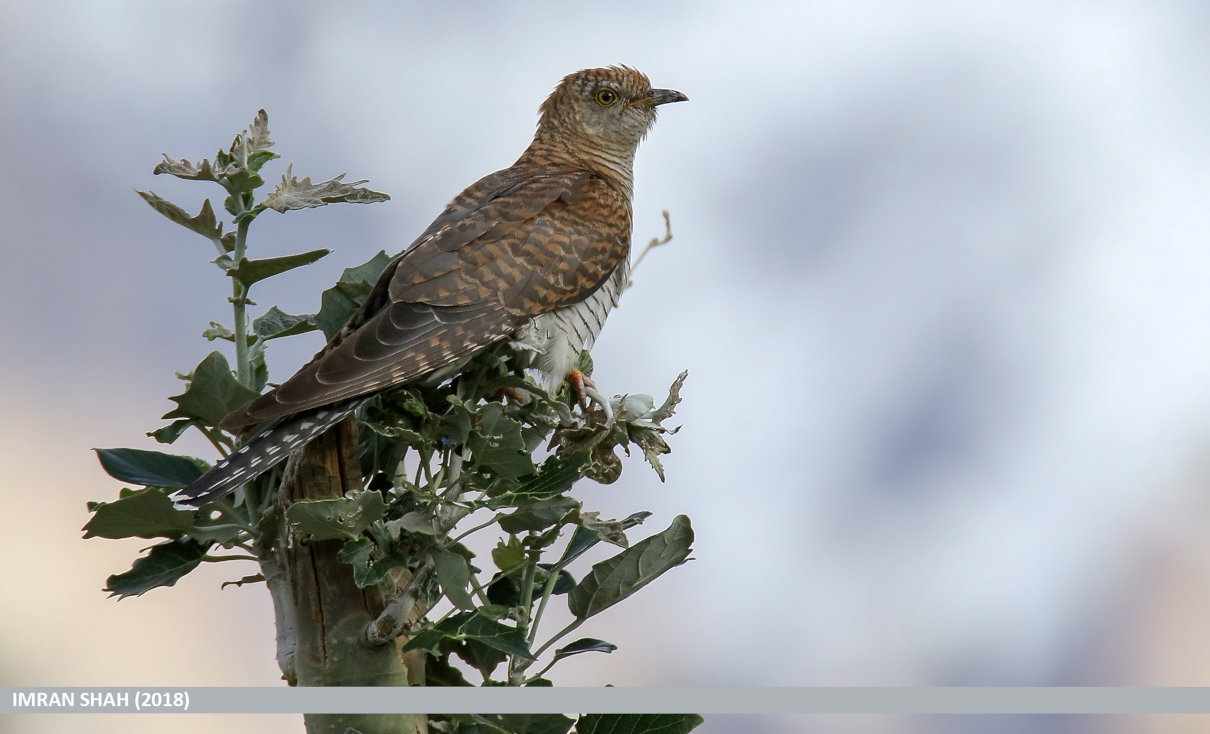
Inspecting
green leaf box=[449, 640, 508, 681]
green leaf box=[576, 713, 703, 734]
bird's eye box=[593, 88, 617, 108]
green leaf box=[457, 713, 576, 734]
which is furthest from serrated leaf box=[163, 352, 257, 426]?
bird's eye box=[593, 88, 617, 108]

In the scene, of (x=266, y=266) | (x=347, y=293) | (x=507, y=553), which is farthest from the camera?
(x=347, y=293)

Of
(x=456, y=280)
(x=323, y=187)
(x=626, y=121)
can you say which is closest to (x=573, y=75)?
(x=626, y=121)

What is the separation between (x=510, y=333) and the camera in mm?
2803

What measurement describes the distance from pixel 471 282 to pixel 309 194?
0.61m

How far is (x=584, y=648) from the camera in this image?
92.0 inches

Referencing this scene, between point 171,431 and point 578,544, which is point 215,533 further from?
point 578,544

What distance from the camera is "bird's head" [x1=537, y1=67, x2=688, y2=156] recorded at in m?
3.98

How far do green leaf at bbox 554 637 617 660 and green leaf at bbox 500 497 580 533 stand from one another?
0.26 metres

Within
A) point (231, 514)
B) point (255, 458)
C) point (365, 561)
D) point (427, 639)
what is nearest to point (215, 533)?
point (231, 514)

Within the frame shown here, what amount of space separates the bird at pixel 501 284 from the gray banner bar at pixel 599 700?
47 cm

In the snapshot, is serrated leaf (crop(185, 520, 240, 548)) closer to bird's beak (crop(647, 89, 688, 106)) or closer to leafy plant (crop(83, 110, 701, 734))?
leafy plant (crop(83, 110, 701, 734))

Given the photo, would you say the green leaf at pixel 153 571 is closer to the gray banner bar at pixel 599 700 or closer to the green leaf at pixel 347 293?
the gray banner bar at pixel 599 700

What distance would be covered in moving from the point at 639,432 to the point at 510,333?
21.2 inches

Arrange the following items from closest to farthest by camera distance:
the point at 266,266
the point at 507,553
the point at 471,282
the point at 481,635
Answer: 1. the point at 481,635
2. the point at 266,266
3. the point at 507,553
4. the point at 471,282
